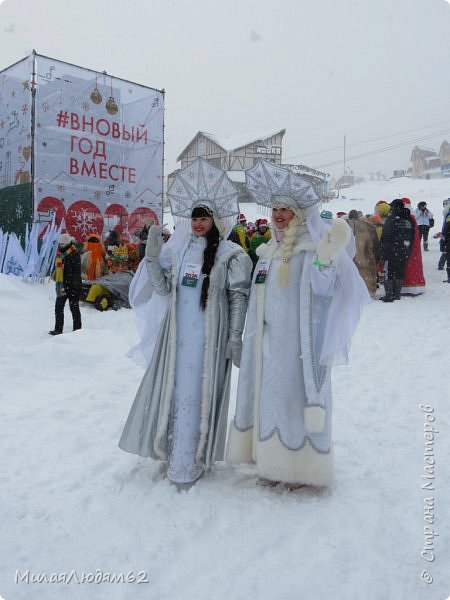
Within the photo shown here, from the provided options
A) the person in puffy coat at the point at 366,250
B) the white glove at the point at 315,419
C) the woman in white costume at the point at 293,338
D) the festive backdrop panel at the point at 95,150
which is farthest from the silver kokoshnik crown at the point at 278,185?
the festive backdrop panel at the point at 95,150

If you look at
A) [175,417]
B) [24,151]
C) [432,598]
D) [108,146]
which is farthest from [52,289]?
[432,598]

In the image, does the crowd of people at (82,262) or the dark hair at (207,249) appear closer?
the dark hair at (207,249)

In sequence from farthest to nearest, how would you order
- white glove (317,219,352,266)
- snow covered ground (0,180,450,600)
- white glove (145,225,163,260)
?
white glove (145,225,163,260) → white glove (317,219,352,266) → snow covered ground (0,180,450,600)

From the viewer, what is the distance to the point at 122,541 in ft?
7.95

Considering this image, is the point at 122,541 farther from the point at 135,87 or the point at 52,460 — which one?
the point at 135,87

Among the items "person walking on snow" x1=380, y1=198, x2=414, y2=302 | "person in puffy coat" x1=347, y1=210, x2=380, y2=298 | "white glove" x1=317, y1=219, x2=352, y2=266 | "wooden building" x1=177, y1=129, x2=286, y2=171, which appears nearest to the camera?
"white glove" x1=317, y1=219, x2=352, y2=266

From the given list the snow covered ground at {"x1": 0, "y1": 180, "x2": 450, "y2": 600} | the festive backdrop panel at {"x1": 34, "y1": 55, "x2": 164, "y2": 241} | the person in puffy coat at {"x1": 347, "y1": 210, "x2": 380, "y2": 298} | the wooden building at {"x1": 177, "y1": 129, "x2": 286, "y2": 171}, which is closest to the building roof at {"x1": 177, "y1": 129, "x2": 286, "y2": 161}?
the wooden building at {"x1": 177, "y1": 129, "x2": 286, "y2": 171}

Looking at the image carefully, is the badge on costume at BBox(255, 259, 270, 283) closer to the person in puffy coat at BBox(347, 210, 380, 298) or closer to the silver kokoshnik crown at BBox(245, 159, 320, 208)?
the silver kokoshnik crown at BBox(245, 159, 320, 208)

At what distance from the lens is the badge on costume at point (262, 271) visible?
290cm

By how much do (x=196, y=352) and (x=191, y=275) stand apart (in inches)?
18.5

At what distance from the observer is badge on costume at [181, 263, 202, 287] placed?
2.95 metres

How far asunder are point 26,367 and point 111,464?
262 cm

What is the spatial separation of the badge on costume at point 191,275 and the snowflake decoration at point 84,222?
9274mm

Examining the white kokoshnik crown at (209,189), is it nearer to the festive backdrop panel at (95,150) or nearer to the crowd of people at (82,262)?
the crowd of people at (82,262)
